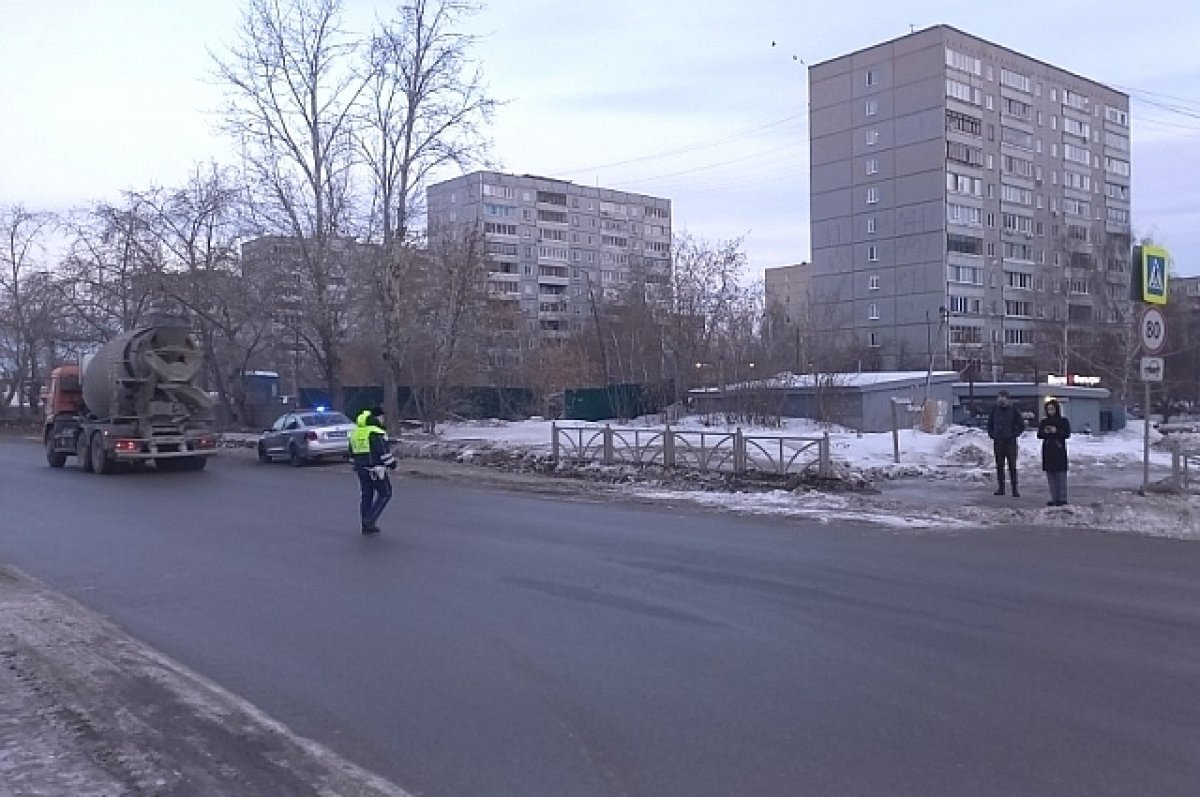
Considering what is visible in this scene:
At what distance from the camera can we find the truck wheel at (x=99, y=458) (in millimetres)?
27828

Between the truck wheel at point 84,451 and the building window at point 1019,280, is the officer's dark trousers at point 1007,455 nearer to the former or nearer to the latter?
the truck wheel at point 84,451

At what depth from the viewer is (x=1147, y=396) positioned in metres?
18.0

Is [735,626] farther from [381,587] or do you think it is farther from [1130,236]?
Result: [1130,236]

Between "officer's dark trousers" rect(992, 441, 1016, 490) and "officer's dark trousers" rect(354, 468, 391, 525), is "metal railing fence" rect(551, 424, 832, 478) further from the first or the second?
"officer's dark trousers" rect(354, 468, 391, 525)

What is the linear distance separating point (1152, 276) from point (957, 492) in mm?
4611

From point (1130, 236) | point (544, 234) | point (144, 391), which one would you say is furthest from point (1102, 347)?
point (544, 234)

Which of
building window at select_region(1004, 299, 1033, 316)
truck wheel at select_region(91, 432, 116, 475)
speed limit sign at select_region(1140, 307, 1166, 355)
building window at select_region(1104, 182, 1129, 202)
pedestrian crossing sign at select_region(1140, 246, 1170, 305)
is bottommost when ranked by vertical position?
truck wheel at select_region(91, 432, 116, 475)

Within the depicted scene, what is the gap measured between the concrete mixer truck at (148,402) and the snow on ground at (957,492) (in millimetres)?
7638

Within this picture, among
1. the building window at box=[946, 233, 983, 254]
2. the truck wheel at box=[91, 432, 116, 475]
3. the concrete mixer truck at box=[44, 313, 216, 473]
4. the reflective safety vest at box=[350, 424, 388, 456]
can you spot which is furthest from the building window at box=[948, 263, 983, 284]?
the reflective safety vest at box=[350, 424, 388, 456]

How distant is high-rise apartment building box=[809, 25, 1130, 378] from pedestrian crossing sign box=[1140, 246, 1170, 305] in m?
52.4

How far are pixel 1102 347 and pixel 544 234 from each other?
214 feet

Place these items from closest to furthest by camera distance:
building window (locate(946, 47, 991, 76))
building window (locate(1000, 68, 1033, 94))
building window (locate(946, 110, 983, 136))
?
building window (locate(946, 47, 991, 76)), building window (locate(946, 110, 983, 136)), building window (locate(1000, 68, 1033, 94))

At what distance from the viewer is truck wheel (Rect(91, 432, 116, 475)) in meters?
27.8

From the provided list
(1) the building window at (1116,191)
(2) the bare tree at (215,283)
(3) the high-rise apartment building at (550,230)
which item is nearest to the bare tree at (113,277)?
(2) the bare tree at (215,283)
